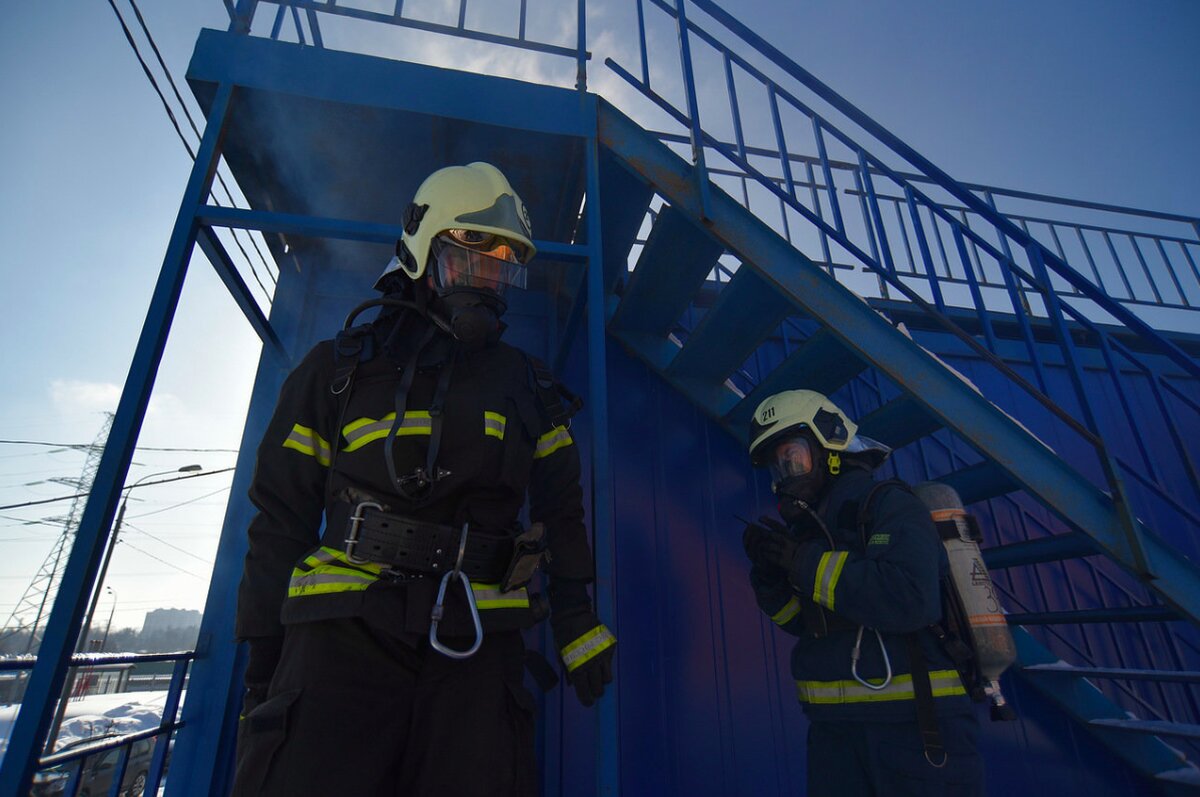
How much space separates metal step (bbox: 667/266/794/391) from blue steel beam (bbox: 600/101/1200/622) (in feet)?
0.58

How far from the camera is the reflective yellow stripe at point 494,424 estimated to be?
6.61ft

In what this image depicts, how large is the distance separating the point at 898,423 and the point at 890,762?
2016 millimetres

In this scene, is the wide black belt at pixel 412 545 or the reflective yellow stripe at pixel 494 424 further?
the reflective yellow stripe at pixel 494 424

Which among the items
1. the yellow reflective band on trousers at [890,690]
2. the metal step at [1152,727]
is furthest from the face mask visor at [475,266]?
the metal step at [1152,727]

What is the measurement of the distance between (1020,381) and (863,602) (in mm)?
1382

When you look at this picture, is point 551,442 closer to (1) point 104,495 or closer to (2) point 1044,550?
(1) point 104,495

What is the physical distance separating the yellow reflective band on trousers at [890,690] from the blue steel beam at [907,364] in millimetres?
960

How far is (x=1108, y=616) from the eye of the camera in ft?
10.3

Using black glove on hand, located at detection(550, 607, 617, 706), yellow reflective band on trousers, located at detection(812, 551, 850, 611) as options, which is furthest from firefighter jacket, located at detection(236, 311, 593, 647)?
yellow reflective band on trousers, located at detection(812, 551, 850, 611)

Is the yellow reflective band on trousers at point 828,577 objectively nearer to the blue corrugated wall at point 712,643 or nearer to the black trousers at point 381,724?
the black trousers at point 381,724

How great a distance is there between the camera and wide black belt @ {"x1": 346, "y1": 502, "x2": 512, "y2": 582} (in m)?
1.73

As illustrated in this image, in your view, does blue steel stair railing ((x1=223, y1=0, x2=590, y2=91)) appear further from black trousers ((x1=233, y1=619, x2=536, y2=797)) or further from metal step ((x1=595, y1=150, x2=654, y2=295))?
black trousers ((x1=233, y1=619, x2=536, y2=797))

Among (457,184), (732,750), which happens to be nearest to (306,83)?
(457,184)

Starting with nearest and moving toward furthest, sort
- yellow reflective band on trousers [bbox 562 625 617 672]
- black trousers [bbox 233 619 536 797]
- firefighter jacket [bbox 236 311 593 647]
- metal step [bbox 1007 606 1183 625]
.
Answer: black trousers [bbox 233 619 536 797] < firefighter jacket [bbox 236 311 593 647] < yellow reflective band on trousers [bbox 562 625 617 672] < metal step [bbox 1007 606 1183 625]
